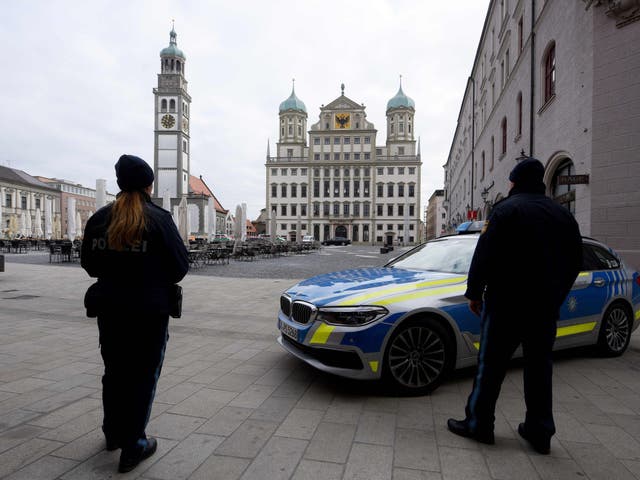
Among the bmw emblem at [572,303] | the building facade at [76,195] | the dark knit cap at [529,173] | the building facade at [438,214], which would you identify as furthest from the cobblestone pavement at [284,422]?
the building facade at [438,214]

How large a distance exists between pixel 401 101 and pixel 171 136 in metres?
51.2

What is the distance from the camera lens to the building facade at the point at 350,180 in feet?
284

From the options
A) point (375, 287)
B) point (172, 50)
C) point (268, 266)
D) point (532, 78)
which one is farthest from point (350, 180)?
point (375, 287)

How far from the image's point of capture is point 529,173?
9.29 ft

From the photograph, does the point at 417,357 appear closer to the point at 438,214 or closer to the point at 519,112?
the point at 519,112

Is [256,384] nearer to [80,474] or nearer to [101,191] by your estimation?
[80,474]

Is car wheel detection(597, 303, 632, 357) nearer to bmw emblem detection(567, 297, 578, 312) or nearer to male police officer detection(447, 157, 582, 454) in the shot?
bmw emblem detection(567, 297, 578, 312)

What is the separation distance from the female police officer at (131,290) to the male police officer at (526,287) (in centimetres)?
205

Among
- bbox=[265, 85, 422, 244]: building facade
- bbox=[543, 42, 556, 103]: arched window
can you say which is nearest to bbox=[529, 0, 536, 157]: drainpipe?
bbox=[543, 42, 556, 103]: arched window

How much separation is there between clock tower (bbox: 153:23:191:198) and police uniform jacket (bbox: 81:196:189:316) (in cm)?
6256

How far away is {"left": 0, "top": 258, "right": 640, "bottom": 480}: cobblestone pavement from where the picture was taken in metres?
2.54

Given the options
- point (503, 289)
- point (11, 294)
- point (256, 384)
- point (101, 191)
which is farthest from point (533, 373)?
point (101, 191)

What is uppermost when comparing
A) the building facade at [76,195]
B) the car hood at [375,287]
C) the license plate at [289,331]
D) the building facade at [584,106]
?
the building facade at [76,195]

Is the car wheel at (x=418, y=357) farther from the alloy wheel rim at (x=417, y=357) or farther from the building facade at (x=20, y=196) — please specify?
the building facade at (x=20, y=196)
